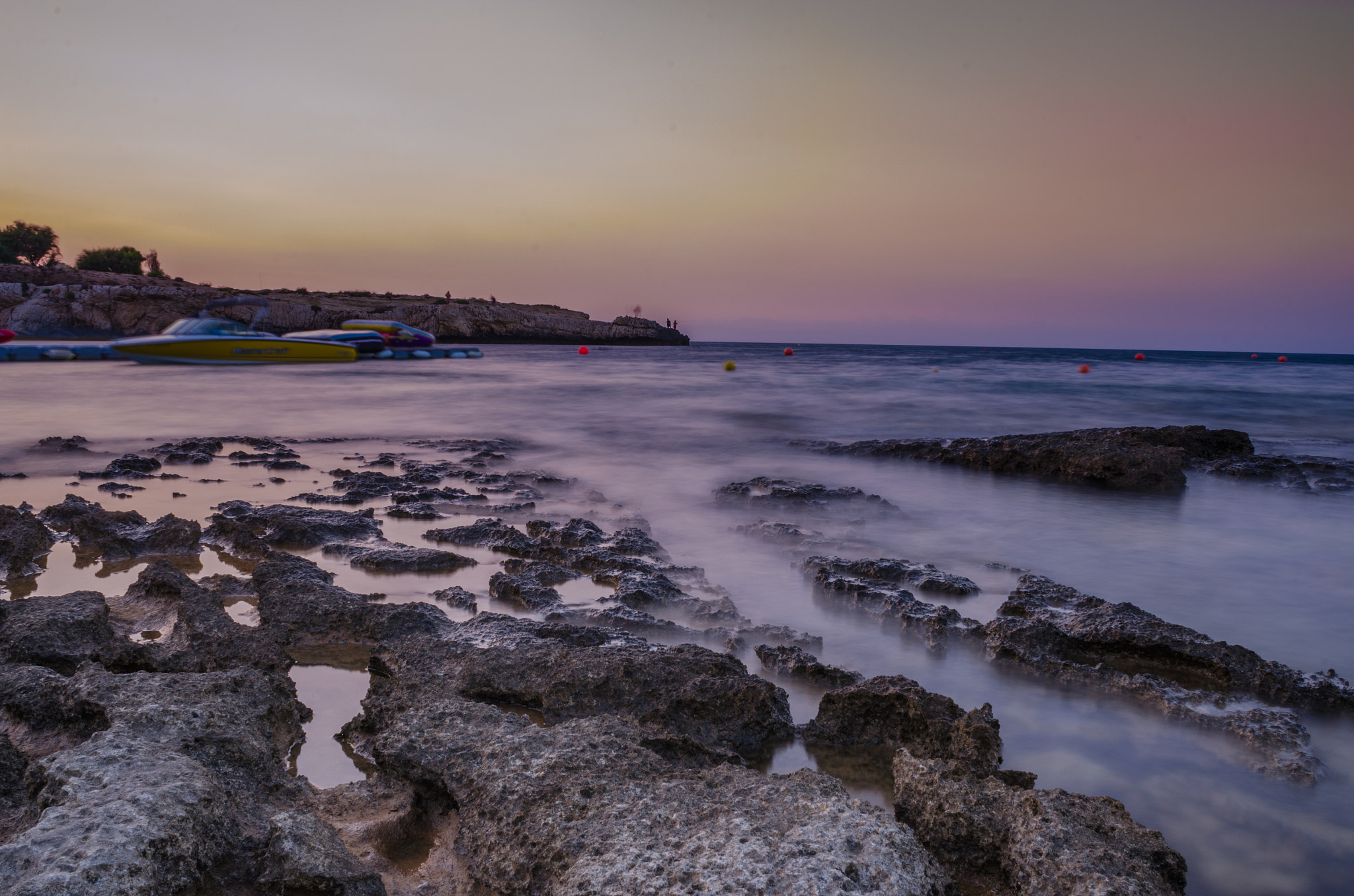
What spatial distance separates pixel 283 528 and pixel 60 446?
5572 mm

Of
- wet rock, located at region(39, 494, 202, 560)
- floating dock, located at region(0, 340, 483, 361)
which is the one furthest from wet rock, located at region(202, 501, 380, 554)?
floating dock, located at region(0, 340, 483, 361)

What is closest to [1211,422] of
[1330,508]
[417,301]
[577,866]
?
[1330,508]

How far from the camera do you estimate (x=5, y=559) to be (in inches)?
167

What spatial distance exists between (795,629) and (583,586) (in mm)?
1241

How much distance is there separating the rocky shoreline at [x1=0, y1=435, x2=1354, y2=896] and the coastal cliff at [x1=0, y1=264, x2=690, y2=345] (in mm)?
42782

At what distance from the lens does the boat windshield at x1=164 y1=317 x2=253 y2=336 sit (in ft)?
72.6

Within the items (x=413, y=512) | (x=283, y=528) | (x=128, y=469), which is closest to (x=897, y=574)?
(x=413, y=512)

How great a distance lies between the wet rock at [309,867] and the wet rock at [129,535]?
364cm

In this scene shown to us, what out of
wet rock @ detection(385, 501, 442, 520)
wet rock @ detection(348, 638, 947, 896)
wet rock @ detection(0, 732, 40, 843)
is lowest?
wet rock @ detection(385, 501, 442, 520)

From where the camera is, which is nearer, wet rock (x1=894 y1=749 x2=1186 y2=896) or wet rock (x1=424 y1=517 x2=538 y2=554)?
wet rock (x1=894 y1=749 x2=1186 y2=896)

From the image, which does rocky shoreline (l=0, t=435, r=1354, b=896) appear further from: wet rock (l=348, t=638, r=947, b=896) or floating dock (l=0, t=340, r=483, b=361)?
floating dock (l=0, t=340, r=483, b=361)

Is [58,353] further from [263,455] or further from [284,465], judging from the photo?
[284,465]

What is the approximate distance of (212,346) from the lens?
865 inches

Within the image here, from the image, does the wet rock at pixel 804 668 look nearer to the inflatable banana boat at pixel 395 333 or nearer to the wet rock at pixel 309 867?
the wet rock at pixel 309 867
